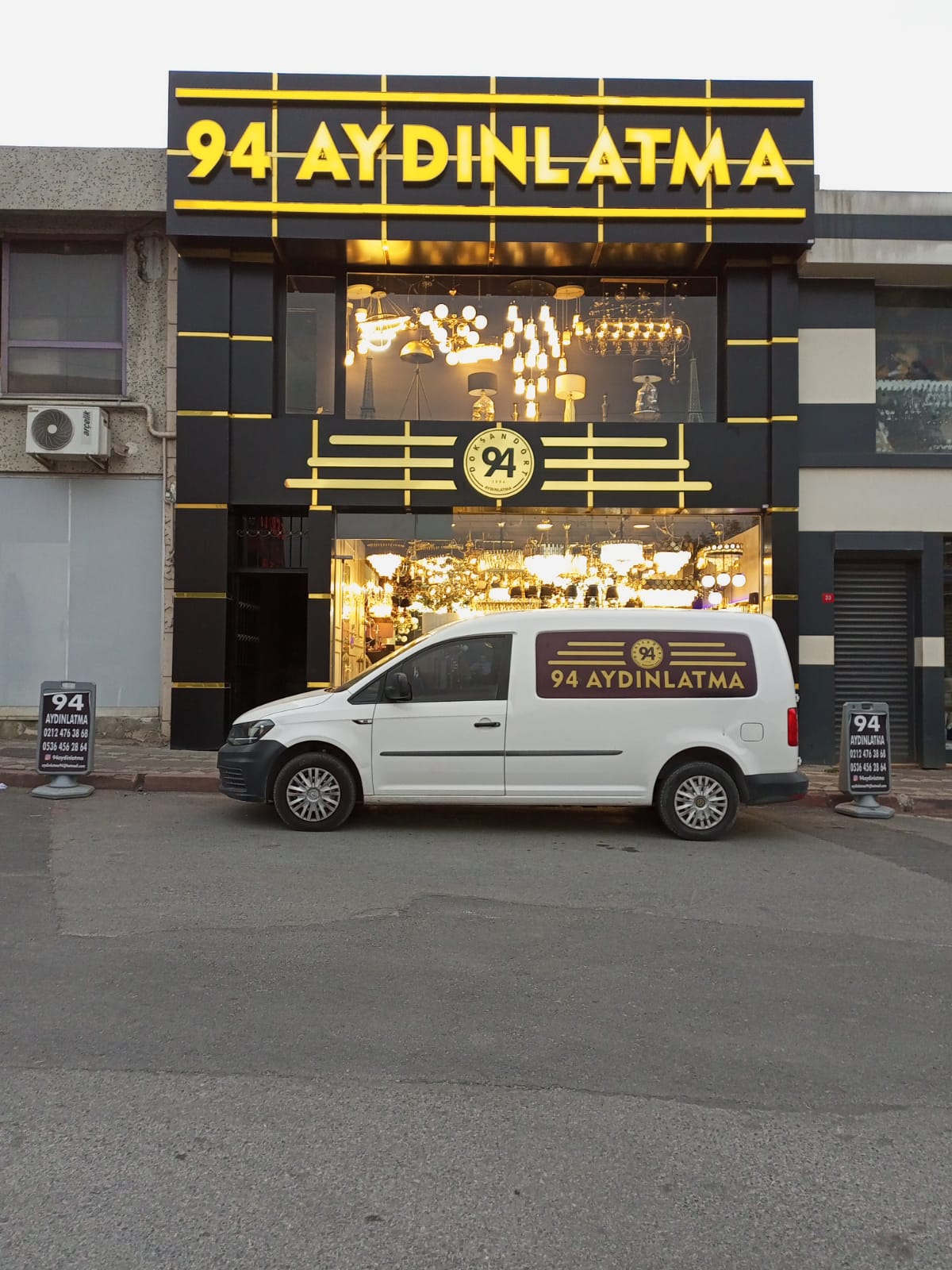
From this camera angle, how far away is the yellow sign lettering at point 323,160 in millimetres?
13297

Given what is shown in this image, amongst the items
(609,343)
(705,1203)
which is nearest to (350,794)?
(705,1203)

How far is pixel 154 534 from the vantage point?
14.0 m

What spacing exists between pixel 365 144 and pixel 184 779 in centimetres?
859

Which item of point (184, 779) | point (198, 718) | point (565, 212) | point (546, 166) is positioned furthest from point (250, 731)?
point (546, 166)

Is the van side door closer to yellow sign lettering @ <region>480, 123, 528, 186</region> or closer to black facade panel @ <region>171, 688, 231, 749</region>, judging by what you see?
black facade panel @ <region>171, 688, 231, 749</region>

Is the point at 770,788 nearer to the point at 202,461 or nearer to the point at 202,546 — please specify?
the point at 202,546

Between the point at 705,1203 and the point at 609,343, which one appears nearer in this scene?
the point at 705,1203

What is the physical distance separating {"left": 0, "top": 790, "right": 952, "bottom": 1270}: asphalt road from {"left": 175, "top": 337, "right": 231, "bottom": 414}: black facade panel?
792 centimetres

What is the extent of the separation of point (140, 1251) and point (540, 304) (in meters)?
13.6

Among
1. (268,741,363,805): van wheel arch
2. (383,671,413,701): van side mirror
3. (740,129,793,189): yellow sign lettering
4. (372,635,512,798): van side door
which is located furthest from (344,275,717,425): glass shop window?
(268,741,363,805): van wheel arch

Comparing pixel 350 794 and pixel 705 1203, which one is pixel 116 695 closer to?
pixel 350 794

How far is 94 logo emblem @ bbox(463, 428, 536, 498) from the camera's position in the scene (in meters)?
13.8

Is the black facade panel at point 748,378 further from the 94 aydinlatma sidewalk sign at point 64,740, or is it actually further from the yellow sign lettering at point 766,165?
the 94 aydinlatma sidewalk sign at point 64,740

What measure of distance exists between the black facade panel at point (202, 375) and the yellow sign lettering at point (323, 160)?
2519 mm
